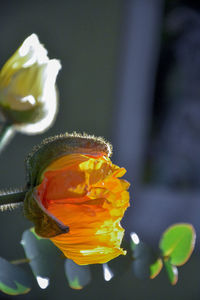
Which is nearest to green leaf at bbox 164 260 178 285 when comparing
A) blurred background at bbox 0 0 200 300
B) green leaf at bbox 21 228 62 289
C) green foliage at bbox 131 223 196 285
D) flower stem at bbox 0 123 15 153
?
green foliage at bbox 131 223 196 285

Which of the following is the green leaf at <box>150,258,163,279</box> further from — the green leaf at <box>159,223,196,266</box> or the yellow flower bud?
the yellow flower bud

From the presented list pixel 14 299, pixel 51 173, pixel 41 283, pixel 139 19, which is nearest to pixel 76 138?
pixel 51 173

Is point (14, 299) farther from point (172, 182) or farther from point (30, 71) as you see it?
point (30, 71)

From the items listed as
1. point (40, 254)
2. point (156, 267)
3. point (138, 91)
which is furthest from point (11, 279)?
point (138, 91)

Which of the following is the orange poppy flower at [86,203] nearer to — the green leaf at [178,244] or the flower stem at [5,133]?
the flower stem at [5,133]

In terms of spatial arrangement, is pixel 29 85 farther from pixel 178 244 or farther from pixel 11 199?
pixel 178 244
